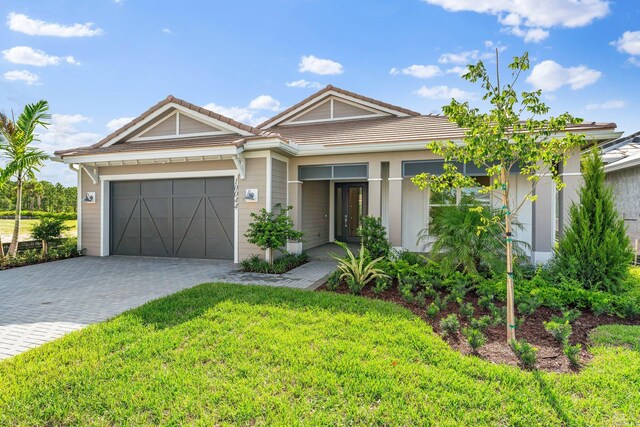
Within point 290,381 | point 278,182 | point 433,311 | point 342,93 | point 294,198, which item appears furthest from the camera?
point 342,93

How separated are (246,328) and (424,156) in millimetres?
6505

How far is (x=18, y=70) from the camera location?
11.6m

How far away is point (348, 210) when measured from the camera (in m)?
12.9

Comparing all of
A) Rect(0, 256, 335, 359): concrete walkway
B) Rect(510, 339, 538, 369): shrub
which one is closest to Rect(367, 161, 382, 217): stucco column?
Rect(0, 256, 335, 359): concrete walkway

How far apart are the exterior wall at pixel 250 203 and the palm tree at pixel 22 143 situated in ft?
19.3

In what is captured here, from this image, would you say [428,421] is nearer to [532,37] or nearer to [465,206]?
[465,206]

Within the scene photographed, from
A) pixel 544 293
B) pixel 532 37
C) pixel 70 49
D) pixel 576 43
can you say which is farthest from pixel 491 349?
pixel 70 49

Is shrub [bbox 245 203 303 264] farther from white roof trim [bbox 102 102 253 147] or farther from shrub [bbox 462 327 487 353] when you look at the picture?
shrub [bbox 462 327 487 353]

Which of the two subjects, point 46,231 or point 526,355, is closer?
point 526,355

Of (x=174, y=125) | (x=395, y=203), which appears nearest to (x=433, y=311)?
(x=395, y=203)

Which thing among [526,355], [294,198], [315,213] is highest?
[294,198]

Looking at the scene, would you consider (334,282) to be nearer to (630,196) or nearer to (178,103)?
(178,103)

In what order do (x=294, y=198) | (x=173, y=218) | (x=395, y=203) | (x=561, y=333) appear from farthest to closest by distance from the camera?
(x=173, y=218)
(x=294, y=198)
(x=395, y=203)
(x=561, y=333)

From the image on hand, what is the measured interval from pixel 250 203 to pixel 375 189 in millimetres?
3379
